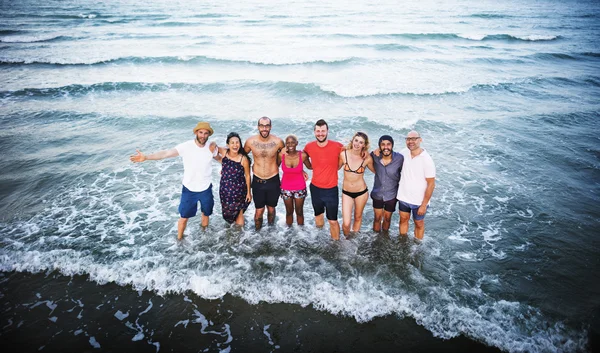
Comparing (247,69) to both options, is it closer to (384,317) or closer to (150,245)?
(150,245)

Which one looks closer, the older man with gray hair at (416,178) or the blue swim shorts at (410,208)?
the older man with gray hair at (416,178)

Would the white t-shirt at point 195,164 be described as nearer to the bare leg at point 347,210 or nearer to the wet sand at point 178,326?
the wet sand at point 178,326

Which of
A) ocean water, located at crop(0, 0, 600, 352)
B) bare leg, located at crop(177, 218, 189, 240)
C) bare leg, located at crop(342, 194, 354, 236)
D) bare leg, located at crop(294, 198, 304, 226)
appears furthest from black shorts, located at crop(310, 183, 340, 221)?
bare leg, located at crop(177, 218, 189, 240)

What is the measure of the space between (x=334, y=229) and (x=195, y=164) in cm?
310

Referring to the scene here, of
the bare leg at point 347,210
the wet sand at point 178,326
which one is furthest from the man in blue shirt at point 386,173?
the wet sand at point 178,326

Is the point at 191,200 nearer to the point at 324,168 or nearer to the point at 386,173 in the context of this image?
the point at 324,168

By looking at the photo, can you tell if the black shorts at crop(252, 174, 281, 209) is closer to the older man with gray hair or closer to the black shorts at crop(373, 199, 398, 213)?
the black shorts at crop(373, 199, 398, 213)

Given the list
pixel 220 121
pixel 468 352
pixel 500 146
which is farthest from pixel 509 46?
pixel 468 352

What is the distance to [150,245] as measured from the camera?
6.51 m

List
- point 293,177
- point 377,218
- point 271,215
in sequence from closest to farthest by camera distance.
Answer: point 293,177, point 377,218, point 271,215

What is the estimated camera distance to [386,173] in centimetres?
562

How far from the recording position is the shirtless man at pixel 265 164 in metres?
5.91

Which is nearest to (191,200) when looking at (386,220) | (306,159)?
(306,159)

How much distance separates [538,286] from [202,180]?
6.46 m
